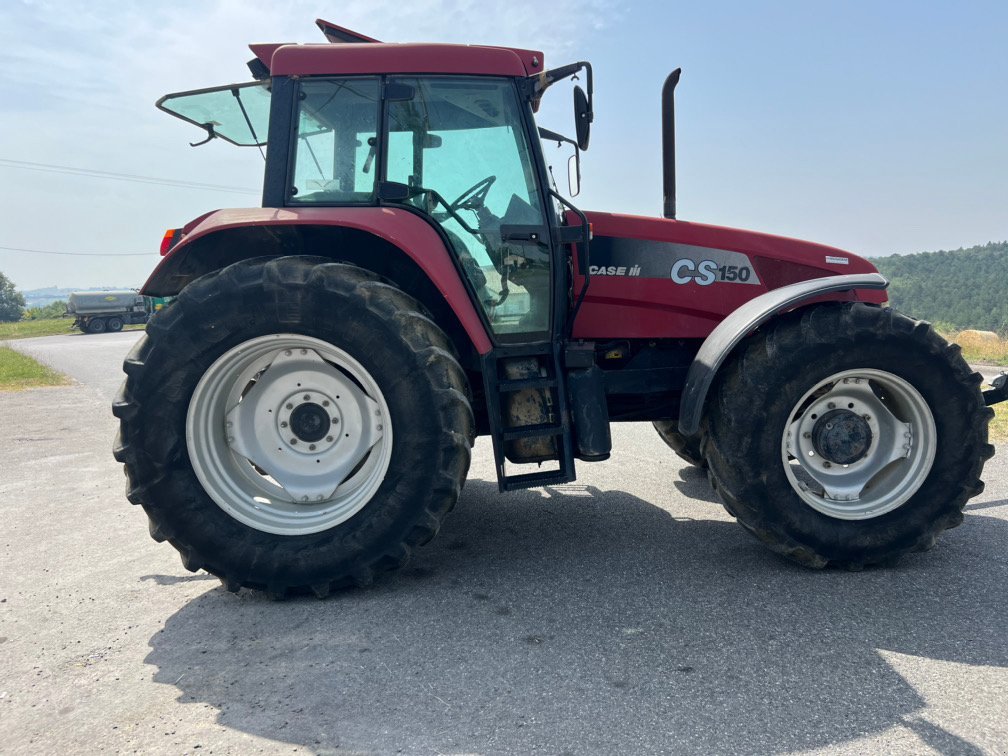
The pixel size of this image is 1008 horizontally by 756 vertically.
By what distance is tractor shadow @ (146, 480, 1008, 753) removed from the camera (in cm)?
215

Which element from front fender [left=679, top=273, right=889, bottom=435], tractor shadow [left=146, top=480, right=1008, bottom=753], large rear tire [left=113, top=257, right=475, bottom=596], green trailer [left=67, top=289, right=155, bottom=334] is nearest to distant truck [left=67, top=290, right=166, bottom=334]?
green trailer [left=67, top=289, right=155, bottom=334]

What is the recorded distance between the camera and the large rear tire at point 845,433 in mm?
3299

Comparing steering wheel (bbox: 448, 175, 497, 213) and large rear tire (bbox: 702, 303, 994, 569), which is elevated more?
steering wheel (bbox: 448, 175, 497, 213)

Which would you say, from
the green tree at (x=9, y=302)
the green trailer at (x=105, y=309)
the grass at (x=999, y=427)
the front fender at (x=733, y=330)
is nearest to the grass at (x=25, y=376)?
the front fender at (x=733, y=330)

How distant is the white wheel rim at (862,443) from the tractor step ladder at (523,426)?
3.47ft

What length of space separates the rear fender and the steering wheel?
218mm

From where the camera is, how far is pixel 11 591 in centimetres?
333

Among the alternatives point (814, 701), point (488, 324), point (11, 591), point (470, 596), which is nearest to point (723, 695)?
point (814, 701)

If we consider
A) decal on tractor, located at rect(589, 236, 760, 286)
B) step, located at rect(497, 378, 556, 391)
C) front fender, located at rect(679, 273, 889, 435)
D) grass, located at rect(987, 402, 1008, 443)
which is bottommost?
grass, located at rect(987, 402, 1008, 443)

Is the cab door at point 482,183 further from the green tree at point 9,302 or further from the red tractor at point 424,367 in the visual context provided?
the green tree at point 9,302

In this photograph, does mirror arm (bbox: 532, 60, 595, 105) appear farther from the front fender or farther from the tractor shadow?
the tractor shadow

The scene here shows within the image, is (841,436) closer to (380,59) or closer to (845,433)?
(845,433)

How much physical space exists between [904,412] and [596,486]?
2063 millimetres

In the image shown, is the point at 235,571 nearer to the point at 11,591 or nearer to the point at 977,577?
the point at 11,591
